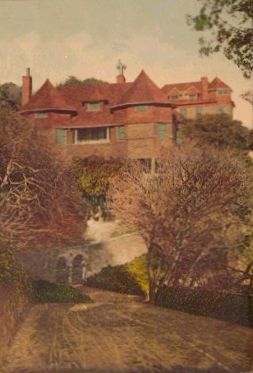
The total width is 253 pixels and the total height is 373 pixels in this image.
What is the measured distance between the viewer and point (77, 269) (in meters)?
11.2

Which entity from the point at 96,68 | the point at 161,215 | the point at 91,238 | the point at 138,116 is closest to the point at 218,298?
the point at 161,215

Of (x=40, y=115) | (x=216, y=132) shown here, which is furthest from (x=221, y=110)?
(x=40, y=115)

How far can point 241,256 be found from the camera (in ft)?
35.8

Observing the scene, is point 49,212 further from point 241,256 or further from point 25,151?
point 241,256

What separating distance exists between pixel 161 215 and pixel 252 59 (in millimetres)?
4494

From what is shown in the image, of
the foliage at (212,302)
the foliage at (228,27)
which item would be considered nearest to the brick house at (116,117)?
the foliage at (212,302)

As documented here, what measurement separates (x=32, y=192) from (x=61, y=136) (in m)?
5.14

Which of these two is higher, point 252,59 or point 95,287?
point 252,59

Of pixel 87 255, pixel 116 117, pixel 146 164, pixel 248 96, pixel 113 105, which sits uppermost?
pixel 113 105

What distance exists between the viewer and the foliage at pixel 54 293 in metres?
10.2

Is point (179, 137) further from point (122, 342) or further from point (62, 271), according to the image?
point (122, 342)

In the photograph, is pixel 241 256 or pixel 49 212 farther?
pixel 49 212

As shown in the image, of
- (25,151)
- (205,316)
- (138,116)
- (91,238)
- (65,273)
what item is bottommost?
(205,316)

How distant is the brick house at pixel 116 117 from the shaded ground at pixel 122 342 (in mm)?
7463
